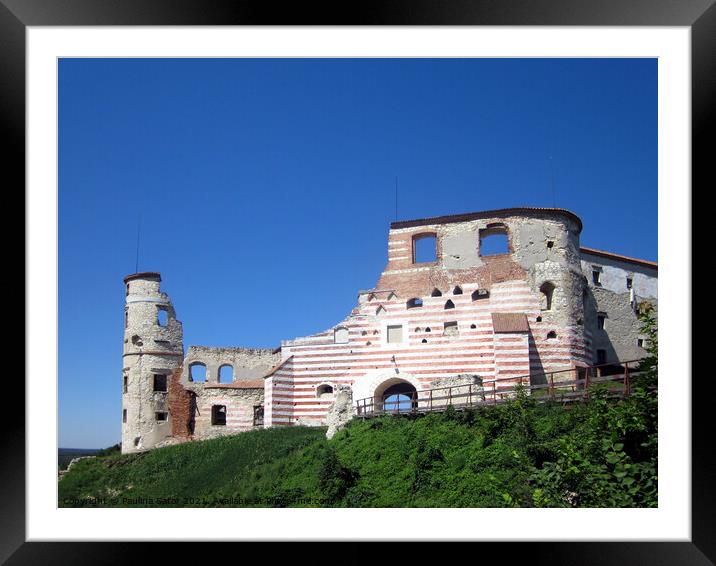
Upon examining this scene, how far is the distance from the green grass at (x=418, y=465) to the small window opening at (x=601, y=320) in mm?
8467

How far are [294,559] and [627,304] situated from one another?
20014mm

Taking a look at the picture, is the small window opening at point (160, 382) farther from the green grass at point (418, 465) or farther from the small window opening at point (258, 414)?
the small window opening at point (258, 414)

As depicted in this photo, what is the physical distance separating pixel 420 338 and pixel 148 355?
848 centimetres

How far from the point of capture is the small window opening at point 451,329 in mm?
21875

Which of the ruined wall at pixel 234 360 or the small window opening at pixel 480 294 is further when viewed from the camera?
the ruined wall at pixel 234 360

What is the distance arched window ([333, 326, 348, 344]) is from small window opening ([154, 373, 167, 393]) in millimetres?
5621

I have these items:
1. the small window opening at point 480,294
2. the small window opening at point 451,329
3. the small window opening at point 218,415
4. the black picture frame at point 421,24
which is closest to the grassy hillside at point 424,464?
the black picture frame at point 421,24

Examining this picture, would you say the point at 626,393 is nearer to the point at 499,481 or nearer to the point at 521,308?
the point at 499,481

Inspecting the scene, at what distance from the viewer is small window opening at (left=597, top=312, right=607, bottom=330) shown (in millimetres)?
24469

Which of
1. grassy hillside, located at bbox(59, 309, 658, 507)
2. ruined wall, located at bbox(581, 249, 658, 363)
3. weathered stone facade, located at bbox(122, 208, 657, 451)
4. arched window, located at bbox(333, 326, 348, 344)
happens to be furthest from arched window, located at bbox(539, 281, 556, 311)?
arched window, located at bbox(333, 326, 348, 344)

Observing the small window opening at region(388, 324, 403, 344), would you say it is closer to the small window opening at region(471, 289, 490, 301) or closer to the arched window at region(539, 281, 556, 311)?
the small window opening at region(471, 289, 490, 301)

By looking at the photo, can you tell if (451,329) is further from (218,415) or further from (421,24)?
(421,24)

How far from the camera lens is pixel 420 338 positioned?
22.1m

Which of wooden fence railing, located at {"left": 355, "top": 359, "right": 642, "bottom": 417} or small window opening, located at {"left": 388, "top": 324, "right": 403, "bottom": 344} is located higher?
small window opening, located at {"left": 388, "top": 324, "right": 403, "bottom": 344}
